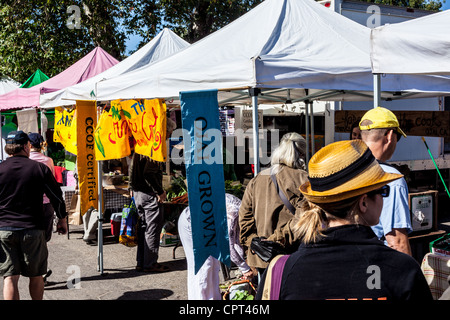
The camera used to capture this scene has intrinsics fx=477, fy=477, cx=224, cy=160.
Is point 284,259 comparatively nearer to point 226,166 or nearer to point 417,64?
point 417,64

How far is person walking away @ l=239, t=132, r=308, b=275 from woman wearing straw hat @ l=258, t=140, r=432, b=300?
68.4 inches

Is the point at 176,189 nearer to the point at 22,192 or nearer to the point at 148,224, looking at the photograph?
the point at 148,224

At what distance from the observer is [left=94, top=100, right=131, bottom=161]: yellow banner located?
20.2 feet

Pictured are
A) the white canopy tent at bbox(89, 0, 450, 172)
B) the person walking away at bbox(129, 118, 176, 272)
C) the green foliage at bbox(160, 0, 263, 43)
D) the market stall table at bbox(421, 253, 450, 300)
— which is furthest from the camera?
the green foliage at bbox(160, 0, 263, 43)

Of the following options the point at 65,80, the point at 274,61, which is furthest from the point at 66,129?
the point at 274,61

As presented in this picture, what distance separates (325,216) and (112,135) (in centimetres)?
483

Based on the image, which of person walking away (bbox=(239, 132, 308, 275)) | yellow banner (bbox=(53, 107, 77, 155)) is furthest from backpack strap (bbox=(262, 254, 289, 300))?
yellow banner (bbox=(53, 107, 77, 155))

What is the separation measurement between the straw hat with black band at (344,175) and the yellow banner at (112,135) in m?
4.58

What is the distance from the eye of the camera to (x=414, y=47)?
3180 millimetres

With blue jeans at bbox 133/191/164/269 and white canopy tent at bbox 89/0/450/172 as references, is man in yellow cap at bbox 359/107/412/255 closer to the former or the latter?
white canopy tent at bbox 89/0/450/172

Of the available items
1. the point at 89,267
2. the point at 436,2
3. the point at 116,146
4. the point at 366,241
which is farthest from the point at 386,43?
the point at 436,2

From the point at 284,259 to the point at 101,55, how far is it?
1050cm

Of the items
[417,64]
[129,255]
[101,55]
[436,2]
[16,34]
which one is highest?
[436,2]

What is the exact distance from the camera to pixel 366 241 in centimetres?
168
